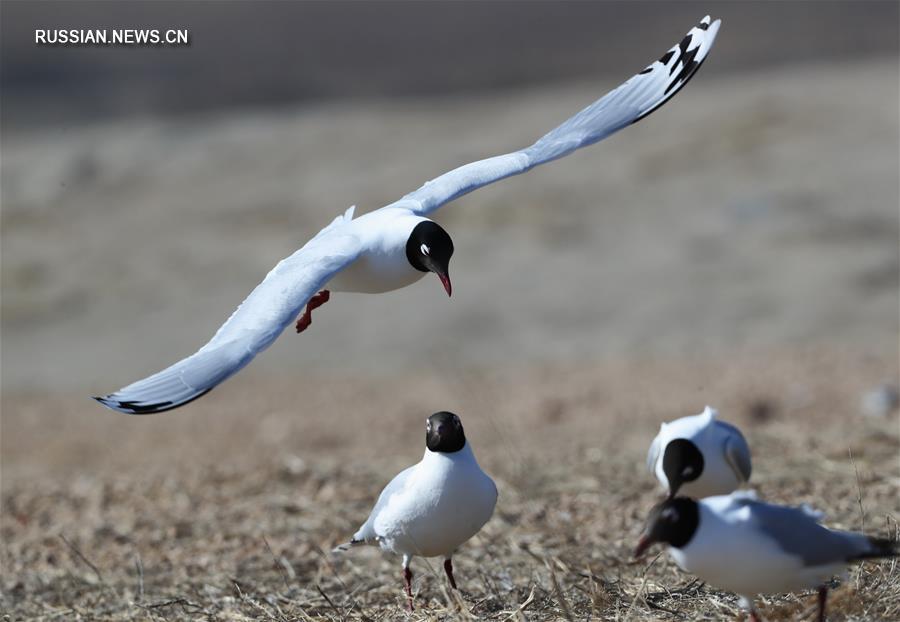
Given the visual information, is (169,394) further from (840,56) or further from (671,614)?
(840,56)

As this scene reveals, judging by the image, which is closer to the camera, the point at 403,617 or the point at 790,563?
the point at 790,563

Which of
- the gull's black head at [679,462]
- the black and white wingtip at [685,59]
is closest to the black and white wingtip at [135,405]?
the gull's black head at [679,462]

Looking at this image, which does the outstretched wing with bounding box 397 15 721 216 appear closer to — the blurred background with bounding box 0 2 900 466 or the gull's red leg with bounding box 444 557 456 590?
the gull's red leg with bounding box 444 557 456 590

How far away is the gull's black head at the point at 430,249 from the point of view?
5.20 metres

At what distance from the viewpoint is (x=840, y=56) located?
28656 millimetres

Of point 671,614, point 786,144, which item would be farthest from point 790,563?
point 786,144

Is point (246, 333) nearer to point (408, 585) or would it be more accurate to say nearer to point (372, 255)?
point (372, 255)

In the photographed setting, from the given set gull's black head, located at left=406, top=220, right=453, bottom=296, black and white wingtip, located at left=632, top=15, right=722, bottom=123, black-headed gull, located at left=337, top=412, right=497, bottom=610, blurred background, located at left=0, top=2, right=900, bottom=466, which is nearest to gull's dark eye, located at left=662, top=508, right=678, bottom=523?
black-headed gull, located at left=337, top=412, right=497, bottom=610

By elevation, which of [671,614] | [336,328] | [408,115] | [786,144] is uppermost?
[408,115]

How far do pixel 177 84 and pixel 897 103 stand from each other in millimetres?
19861

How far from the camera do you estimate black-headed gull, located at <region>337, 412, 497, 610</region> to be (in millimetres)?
4734

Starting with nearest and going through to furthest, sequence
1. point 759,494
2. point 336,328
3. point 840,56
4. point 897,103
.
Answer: point 759,494
point 336,328
point 897,103
point 840,56

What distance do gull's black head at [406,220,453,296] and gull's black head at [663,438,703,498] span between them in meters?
1.10

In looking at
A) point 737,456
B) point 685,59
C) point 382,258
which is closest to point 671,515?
→ point 737,456
